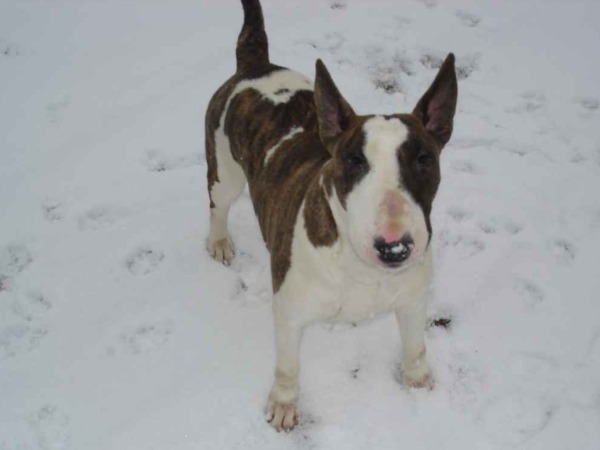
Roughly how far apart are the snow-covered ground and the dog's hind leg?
0.11 m

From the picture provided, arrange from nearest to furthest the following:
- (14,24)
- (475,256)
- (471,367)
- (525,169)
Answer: (471,367) → (475,256) → (525,169) → (14,24)

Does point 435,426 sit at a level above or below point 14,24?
below

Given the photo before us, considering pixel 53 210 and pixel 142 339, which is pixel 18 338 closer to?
pixel 142 339


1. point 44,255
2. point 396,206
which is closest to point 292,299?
point 396,206

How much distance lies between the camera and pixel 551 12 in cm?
671

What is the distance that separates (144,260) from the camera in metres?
4.70

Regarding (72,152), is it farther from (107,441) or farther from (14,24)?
(107,441)

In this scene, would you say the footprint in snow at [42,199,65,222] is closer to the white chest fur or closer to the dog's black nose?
the white chest fur

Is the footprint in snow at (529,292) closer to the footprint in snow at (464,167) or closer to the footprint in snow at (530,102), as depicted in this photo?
the footprint in snow at (464,167)

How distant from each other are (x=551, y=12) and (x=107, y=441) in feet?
18.2

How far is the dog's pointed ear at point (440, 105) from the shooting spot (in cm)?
301

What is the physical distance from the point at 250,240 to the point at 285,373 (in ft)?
4.44

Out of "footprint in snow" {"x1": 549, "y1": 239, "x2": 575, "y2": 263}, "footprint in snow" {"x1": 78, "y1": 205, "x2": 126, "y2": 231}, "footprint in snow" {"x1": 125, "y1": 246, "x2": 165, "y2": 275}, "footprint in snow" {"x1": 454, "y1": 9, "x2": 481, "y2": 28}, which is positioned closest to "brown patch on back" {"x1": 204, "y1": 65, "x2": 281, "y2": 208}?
"footprint in snow" {"x1": 125, "y1": 246, "x2": 165, "y2": 275}

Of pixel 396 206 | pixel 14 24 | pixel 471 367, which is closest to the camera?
pixel 396 206
